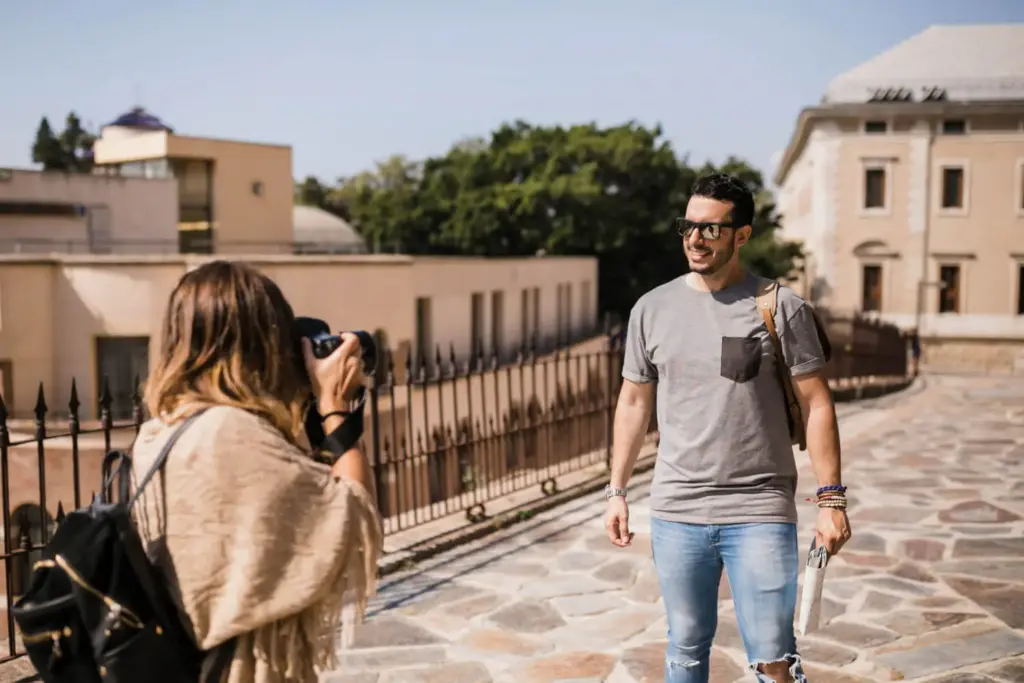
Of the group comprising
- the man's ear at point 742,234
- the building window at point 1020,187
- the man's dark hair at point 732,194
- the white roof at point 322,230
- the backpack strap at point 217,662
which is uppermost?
the building window at point 1020,187

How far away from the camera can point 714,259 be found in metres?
3.09

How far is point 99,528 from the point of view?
195cm

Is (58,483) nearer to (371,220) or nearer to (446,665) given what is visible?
(446,665)

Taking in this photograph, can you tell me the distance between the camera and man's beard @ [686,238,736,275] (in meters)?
3.09

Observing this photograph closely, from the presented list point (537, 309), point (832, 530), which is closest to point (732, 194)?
point (832, 530)

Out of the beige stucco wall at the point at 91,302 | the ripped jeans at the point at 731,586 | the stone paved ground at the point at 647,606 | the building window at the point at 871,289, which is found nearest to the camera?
the ripped jeans at the point at 731,586

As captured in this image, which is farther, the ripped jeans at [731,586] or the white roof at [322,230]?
the white roof at [322,230]

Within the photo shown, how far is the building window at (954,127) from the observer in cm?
3444

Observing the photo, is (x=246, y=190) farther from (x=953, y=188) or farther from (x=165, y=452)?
(x=165, y=452)

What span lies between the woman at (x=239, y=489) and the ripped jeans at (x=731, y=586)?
1298mm

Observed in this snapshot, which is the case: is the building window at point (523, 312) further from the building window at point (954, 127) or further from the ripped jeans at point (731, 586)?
the ripped jeans at point (731, 586)

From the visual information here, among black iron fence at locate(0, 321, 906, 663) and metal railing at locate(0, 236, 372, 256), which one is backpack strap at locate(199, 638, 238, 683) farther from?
metal railing at locate(0, 236, 372, 256)

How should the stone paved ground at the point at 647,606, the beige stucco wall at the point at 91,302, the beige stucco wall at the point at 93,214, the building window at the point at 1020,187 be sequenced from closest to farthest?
1. the stone paved ground at the point at 647,606
2. the beige stucco wall at the point at 91,302
3. the beige stucco wall at the point at 93,214
4. the building window at the point at 1020,187

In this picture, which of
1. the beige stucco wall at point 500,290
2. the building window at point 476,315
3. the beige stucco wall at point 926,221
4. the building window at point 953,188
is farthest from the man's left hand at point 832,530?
the building window at point 953,188
